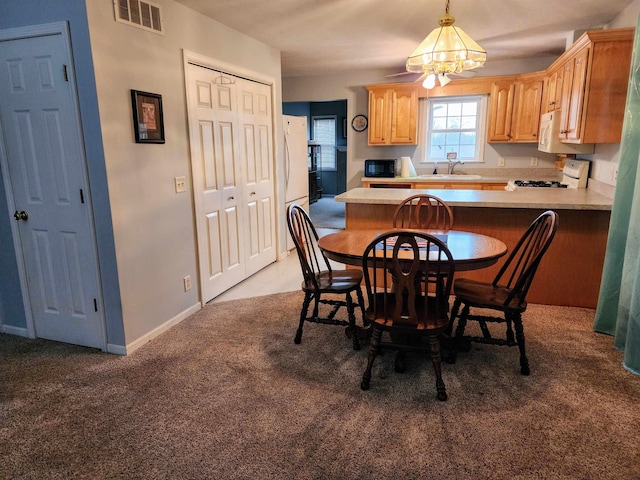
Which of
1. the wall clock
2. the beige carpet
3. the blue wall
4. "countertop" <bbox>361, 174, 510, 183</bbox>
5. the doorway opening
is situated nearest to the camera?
the beige carpet

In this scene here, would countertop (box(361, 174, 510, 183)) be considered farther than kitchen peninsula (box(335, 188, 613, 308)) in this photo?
Yes

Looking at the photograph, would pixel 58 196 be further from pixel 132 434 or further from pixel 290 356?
pixel 290 356

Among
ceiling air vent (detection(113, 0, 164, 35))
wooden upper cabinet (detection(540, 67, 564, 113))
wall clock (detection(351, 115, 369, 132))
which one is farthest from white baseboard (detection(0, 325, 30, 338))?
wooden upper cabinet (detection(540, 67, 564, 113))

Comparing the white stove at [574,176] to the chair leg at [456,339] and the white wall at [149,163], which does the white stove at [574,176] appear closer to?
the chair leg at [456,339]

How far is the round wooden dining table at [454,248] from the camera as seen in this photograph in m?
2.23

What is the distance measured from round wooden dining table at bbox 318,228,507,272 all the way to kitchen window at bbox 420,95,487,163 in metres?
3.61

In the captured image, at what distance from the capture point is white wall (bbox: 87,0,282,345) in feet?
8.03

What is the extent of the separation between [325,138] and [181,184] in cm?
828

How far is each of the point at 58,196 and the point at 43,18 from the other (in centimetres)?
104

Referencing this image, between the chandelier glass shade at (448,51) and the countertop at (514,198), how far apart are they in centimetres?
108

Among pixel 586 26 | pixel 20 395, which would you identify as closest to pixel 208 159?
pixel 20 395

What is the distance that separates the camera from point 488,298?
2.38 m

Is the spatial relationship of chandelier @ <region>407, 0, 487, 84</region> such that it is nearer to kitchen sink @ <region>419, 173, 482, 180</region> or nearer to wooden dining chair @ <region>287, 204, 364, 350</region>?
wooden dining chair @ <region>287, 204, 364, 350</region>

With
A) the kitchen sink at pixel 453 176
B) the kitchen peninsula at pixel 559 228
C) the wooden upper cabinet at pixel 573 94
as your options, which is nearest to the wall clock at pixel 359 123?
the kitchen sink at pixel 453 176
